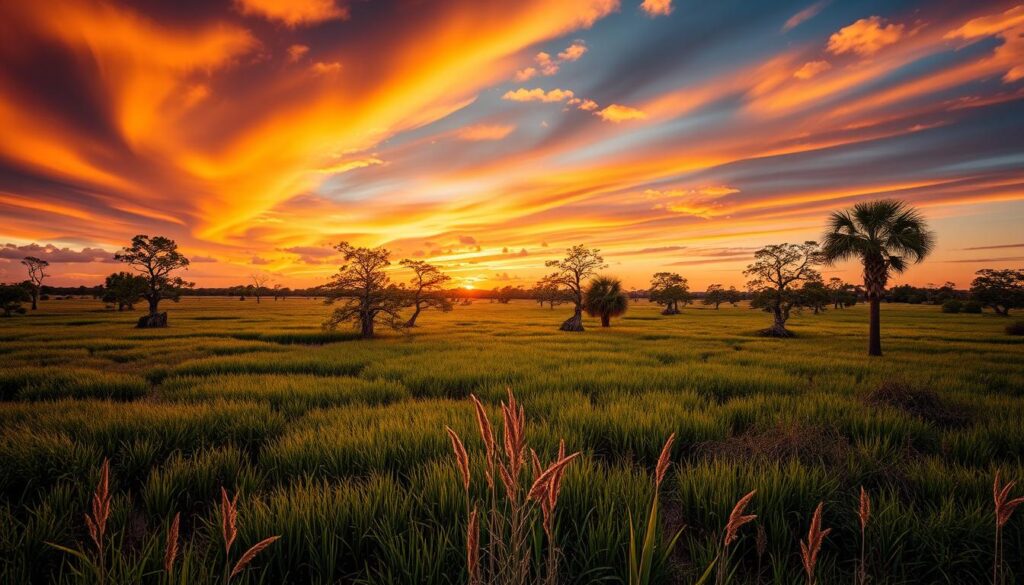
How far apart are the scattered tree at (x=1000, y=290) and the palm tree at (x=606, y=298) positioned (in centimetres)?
7867

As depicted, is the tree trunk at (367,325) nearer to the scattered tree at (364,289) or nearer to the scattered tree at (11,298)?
the scattered tree at (364,289)

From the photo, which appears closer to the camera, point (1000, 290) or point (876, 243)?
point (876, 243)

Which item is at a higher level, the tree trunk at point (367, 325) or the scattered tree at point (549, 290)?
the scattered tree at point (549, 290)

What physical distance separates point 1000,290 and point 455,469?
11436cm

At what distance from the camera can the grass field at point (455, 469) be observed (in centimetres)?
346

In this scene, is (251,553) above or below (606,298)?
below

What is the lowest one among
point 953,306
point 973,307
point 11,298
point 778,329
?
point 778,329

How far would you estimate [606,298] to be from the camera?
4159 cm

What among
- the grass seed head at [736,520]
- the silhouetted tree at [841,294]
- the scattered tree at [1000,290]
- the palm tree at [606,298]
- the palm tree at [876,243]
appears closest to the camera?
the grass seed head at [736,520]

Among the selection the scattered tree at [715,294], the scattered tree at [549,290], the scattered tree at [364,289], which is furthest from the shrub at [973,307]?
the scattered tree at [364,289]

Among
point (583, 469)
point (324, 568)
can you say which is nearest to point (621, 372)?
point (583, 469)

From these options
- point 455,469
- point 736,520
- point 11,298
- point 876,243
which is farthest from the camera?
point 11,298

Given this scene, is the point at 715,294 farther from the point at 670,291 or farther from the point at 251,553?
the point at 251,553

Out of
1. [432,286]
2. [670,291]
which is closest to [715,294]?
[670,291]
